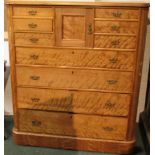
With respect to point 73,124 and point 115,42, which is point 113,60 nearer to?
point 115,42

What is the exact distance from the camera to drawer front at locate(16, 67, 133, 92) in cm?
204

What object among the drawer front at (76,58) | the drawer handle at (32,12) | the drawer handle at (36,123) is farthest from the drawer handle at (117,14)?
the drawer handle at (36,123)

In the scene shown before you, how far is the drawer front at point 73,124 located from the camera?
85.8 inches

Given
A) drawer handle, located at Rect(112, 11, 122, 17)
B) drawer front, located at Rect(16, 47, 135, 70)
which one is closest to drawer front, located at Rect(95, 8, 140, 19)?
drawer handle, located at Rect(112, 11, 122, 17)

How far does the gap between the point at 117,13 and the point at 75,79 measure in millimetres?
627

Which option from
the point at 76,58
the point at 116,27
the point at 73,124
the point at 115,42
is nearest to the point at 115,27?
the point at 116,27

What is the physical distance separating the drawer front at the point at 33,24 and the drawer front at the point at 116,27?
380mm

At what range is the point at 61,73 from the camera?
2090 mm

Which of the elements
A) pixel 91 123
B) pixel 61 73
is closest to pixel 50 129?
pixel 91 123

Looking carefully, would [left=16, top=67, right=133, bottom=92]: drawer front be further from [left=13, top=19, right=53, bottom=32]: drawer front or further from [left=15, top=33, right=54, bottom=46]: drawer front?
[left=13, top=19, right=53, bottom=32]: drawer front
